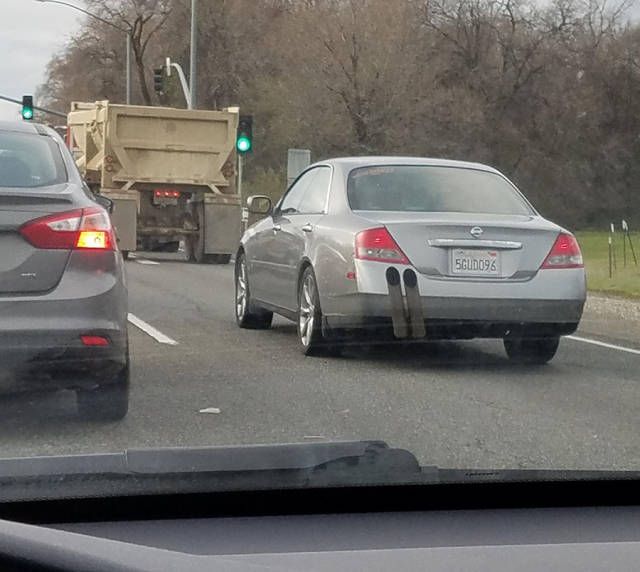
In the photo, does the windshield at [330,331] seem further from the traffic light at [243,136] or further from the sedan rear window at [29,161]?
the traffic light at [243,136]

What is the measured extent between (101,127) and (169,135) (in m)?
1.28

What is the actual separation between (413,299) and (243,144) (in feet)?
51.6

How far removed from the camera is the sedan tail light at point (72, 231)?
640 centimetres

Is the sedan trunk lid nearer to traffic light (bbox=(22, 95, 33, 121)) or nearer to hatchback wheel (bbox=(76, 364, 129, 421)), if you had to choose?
hatchback wheel (bbox=(76, 364, 129, 421))

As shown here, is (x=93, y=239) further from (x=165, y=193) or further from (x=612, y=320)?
(x=165, y=193)

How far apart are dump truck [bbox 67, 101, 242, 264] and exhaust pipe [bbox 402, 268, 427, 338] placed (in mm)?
13862

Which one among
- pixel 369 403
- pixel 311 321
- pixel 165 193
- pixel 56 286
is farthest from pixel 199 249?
pixel 56 286

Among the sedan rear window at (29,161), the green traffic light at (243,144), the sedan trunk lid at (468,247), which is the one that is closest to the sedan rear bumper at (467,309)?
the sedan trunk lid at (468,247)

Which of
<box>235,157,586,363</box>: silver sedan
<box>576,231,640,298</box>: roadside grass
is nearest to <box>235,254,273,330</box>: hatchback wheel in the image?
<box>235,157,586,363</box>: silver sedan

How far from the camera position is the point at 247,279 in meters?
11.5

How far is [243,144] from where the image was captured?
2425 centimetres

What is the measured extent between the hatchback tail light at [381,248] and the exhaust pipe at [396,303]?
80mm

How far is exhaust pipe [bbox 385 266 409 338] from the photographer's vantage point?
8859mm

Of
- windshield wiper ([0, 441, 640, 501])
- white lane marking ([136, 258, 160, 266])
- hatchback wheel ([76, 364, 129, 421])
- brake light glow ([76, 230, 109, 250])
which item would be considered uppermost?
brake light glow ([76, 230, 109, 250])
